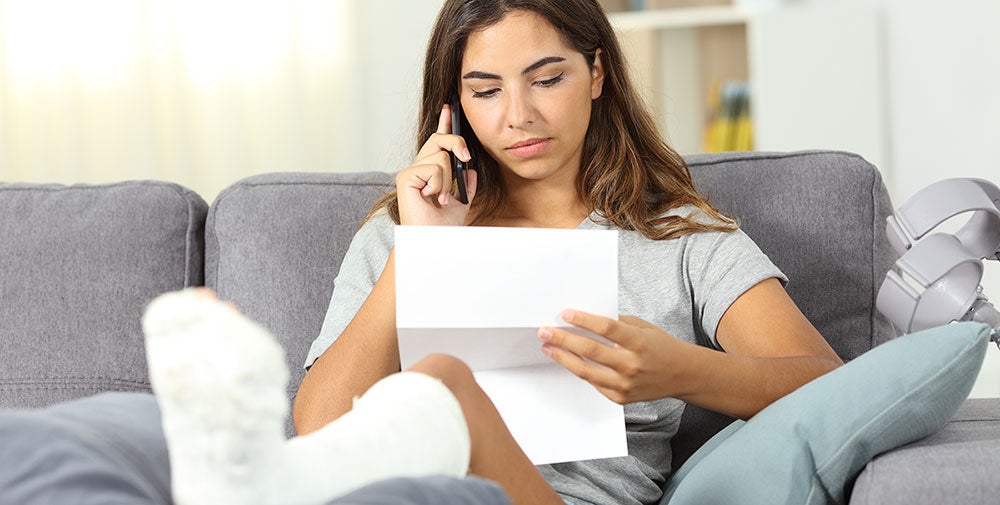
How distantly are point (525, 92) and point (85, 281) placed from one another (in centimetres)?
73

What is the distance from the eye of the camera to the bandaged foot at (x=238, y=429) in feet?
2.55

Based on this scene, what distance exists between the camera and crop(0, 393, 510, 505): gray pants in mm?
815

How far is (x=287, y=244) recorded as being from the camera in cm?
179

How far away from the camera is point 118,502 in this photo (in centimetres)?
81

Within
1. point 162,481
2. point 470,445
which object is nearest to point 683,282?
point 470,445

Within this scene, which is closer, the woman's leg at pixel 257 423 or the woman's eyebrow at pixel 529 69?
the woman's leg at pixel 257 423

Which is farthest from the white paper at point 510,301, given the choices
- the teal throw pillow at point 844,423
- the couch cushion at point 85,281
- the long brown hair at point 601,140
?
the couch cushion at point 85,281

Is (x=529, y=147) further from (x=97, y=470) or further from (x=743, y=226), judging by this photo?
(x=97, y=470)

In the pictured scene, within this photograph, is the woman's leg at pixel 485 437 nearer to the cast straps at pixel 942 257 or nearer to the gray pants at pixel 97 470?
the gray pants at pixel 97 470

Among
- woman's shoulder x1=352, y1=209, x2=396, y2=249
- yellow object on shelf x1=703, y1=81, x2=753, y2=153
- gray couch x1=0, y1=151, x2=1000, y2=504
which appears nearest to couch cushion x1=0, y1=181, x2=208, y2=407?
gray couch x1=0, y1=151, x2=1000, y2=504

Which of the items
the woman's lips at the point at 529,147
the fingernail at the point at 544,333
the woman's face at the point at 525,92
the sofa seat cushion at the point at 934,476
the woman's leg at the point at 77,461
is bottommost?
the sofa seat cushion at the point at 934,476

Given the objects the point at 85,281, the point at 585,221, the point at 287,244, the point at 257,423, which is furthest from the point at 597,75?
the point at 257,423

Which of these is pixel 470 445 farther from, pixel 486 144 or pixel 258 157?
pixel 258 157

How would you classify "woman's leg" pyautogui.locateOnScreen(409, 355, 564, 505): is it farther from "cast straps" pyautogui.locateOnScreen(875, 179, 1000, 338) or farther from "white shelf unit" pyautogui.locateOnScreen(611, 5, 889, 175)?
"white shelf unit" pyautogui.locateOnScreen(611, 5, 889, 175)
